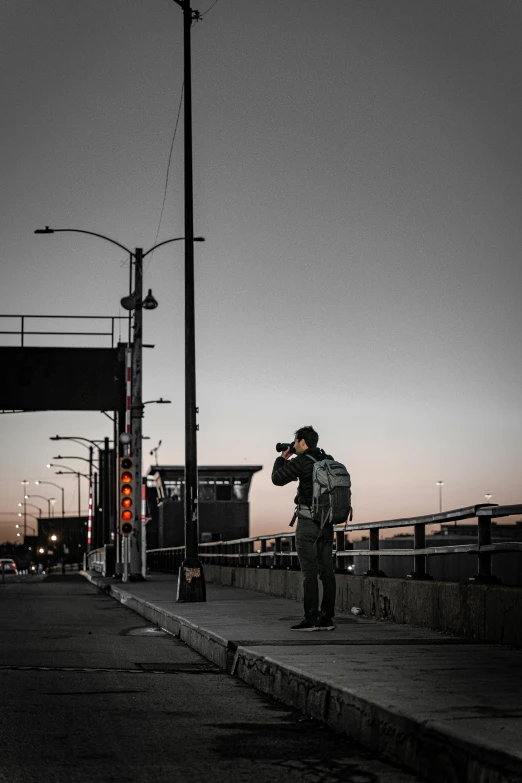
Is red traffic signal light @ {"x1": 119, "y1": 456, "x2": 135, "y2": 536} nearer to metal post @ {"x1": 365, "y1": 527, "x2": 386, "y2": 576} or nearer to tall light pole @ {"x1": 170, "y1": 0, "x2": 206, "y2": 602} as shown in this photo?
tall light pole @ {"x1": 170, "y1": 0, "x2": 206, "y2": 602}

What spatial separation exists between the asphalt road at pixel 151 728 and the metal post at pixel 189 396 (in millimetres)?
6310

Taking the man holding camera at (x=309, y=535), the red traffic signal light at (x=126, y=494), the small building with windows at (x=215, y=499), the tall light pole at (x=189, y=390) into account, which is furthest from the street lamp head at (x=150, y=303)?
the small building with windows at (x=215, y=499)

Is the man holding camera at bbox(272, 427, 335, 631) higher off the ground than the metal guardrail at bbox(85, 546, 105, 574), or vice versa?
the man holding camera at bbox(272, 427, 335, 631)

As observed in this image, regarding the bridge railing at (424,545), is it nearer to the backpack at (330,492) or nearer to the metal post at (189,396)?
the backpack at (330,492)

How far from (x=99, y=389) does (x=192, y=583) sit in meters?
20.0

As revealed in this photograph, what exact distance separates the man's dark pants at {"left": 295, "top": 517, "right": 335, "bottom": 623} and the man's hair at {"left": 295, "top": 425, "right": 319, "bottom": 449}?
2.43 ft

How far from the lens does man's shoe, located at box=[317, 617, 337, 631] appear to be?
36.6ft

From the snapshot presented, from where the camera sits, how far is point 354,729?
6.16 m

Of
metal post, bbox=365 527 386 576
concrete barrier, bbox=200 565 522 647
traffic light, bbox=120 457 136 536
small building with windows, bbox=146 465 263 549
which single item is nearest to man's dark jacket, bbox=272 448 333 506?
concrete barrier, bbox=200 565 522 647

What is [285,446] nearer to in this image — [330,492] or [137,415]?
[330,492]

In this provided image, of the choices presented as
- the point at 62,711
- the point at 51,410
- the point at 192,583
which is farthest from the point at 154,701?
the point at 51,410

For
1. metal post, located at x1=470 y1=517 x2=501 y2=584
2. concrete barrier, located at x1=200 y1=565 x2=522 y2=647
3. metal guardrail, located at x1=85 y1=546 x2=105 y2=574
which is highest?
metal post, located at x1=470 y1=517 x2=501 y2=584

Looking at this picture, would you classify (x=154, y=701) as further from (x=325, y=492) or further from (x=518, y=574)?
(x=518, y=574)

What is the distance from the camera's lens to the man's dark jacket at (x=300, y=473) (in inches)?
430
